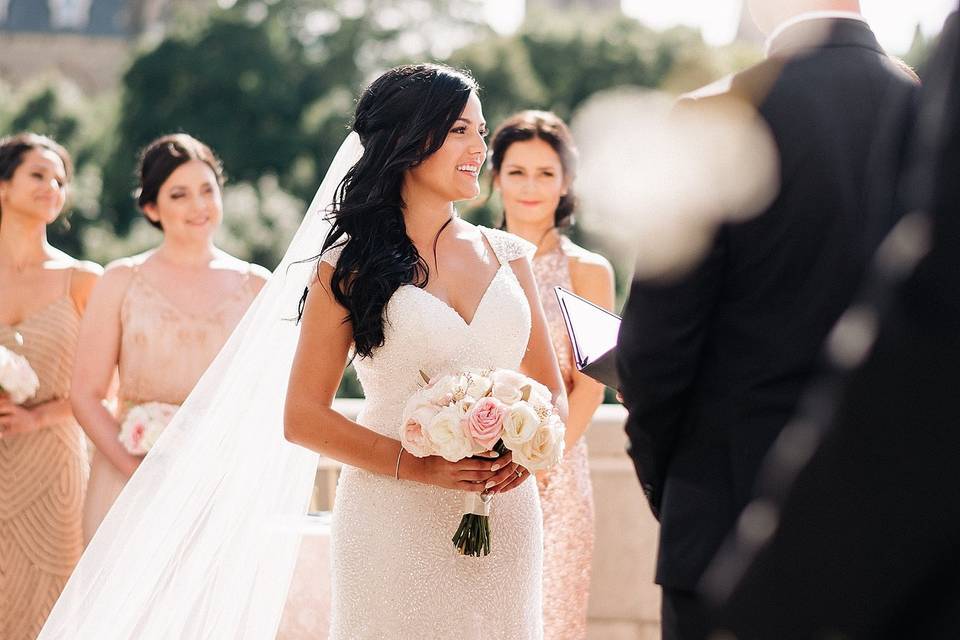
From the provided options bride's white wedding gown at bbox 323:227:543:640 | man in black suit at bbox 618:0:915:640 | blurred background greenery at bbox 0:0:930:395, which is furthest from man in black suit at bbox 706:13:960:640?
blurred background greenery at bbox 0:0:930:395

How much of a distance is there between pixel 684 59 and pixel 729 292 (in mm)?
39710

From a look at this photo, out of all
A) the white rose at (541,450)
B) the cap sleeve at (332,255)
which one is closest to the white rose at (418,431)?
the white rose at (541,450)

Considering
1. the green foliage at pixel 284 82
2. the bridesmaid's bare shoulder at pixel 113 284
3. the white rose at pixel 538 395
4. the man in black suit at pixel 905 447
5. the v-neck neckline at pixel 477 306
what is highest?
the man in black suit at pixel 905 447

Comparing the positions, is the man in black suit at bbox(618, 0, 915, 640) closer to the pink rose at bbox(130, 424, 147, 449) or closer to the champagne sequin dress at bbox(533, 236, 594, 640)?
the champagne sequin dress at bbox(533, 236, 594, 640)

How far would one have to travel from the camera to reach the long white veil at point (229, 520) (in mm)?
3893

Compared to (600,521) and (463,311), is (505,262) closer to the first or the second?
(463,311)

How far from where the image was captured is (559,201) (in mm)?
5152

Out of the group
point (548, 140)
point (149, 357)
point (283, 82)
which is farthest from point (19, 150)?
point (283, 82)

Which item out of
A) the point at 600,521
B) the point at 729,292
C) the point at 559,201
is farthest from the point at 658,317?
the point at 600,521

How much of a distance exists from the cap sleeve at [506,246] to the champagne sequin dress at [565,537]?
3.73 feet

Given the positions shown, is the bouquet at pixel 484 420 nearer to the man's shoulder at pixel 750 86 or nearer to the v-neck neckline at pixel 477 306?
the v-neck neckline at pixel 477 306

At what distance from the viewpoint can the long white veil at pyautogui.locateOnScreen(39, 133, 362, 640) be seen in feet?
12.8

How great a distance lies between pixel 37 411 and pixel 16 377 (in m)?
0.31

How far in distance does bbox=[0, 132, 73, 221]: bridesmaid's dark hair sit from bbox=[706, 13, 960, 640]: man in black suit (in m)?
4.91
